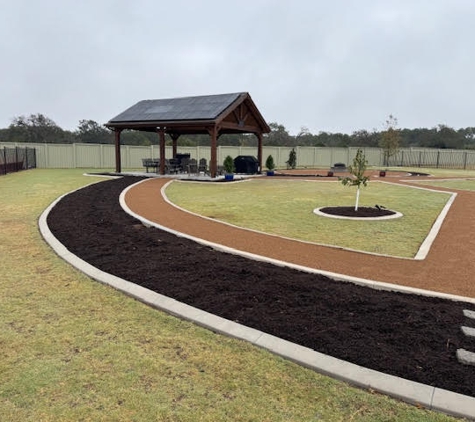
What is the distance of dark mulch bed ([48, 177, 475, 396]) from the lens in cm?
308

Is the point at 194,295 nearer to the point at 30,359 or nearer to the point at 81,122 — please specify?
the point at 30,359

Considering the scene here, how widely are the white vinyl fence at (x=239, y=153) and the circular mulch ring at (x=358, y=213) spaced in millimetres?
23009

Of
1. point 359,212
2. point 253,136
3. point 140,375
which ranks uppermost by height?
point 253,136

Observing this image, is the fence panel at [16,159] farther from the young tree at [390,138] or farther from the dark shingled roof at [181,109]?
the young tree at [390,138]

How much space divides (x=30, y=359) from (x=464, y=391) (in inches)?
127

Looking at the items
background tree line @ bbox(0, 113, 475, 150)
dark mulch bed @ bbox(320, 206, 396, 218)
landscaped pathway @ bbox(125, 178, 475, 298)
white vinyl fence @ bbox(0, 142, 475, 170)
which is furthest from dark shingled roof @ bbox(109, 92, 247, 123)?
background tree line @ bbox(0, 113, 475, 150)

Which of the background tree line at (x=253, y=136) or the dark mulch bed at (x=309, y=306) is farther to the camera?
the background tree line at (x=253, y=136)

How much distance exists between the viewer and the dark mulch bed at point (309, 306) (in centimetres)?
308

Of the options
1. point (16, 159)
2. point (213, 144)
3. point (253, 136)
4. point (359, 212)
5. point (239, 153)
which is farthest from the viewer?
point (253, 136)

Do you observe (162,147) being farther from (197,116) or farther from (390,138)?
(390,138)

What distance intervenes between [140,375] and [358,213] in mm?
7893

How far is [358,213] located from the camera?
379 inches

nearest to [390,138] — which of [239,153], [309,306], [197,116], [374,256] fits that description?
[239,153]

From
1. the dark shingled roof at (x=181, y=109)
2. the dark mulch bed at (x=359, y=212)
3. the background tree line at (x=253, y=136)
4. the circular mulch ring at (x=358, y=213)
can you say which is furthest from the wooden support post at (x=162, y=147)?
the background tree line at (x=253, y=136)
